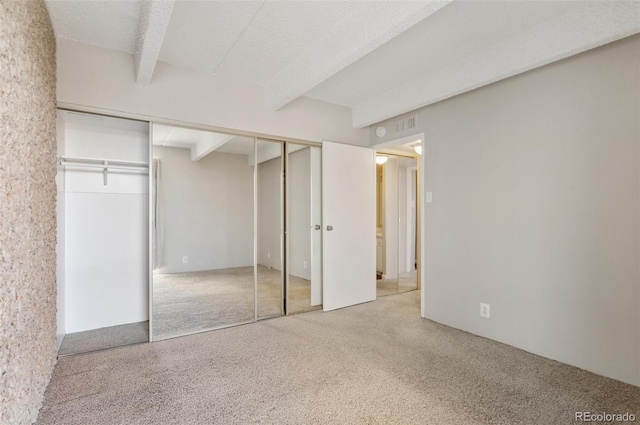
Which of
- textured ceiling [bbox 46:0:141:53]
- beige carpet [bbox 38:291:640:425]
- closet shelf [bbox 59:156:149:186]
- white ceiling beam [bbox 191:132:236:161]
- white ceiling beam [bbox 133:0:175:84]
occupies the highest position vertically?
textured ceiling [bbox 46:0:141:53]

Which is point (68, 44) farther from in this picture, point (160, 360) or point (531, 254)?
point (531, 254)

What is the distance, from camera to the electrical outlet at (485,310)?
111 inches

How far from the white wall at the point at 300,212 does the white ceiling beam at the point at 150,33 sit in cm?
164

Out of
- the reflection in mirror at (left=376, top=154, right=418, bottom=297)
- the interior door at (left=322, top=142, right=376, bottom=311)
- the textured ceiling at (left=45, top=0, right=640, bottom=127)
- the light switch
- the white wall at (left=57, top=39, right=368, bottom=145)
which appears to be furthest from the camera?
the reflection in mirror at (left=376, top=154, right=418, bottom=297)

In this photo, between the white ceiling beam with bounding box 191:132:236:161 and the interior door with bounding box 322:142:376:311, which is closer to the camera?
the white ceiling beam with bounding box 191:132:236:161

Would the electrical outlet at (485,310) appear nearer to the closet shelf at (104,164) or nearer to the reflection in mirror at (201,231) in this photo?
the reflection in mirror at (201,231)

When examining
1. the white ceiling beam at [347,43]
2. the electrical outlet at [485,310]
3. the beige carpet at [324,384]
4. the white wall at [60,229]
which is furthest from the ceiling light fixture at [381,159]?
the white wall at [60,229]

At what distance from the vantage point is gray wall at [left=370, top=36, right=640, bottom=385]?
2.07m

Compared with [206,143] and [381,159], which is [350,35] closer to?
[206,143]

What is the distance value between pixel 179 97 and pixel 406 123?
2.44 metres

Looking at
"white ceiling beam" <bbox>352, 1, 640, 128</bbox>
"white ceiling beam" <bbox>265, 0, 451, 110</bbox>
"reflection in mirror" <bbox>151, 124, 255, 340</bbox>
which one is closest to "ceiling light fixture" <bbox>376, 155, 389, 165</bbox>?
"white ceiling beam" <bbox>352, 1, 640, 128</bbox>

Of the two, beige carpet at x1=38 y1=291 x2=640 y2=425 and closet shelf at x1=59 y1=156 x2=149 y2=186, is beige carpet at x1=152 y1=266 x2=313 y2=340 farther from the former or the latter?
closet shelf at x1=59 y1=156 x2=149 y2=186

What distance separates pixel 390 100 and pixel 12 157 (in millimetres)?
3188

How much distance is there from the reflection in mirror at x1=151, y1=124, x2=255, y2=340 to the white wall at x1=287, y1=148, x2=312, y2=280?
1.56 feet
